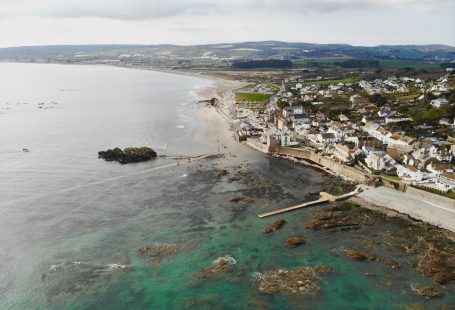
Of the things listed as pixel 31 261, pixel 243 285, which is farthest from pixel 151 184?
pixel 243 285

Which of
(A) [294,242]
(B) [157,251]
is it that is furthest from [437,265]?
(B) [157,251]

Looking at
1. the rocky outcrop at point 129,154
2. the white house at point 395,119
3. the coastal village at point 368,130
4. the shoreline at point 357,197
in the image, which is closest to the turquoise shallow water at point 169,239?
the rocky outcrop at point 129,154

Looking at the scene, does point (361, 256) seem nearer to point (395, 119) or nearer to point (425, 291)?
point (425, 291)

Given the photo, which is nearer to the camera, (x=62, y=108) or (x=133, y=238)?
(x=133, y=238)

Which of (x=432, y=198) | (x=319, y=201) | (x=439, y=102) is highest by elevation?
(x=439, y=102)

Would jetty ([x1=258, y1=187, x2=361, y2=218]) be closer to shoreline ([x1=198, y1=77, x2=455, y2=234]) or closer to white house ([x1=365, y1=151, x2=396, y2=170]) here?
shoreline ([x1=198, y1=77, x2=455, y2=234])

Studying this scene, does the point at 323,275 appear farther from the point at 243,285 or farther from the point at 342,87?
the point at 342,87
